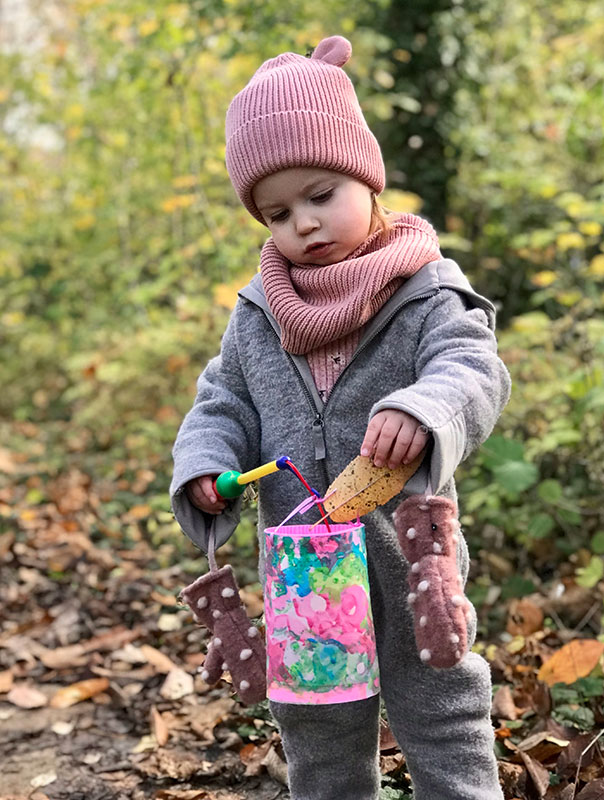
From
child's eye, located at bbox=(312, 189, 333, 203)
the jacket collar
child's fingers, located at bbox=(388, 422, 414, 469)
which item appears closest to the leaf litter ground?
child's fingers, located at bbox=(388, 422, 414, 469)

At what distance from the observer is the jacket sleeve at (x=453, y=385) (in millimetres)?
1583

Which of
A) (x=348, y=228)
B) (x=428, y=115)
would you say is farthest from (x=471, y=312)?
(x=428, y=115)

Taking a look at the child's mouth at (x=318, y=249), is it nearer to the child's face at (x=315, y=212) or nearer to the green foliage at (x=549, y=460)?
the child's face at (x=315, y=212)

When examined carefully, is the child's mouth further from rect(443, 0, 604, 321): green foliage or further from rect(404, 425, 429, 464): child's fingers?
rect(443, 0, 604, 321): green foliage

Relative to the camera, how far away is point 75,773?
2709 mm

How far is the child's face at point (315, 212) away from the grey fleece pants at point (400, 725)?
1.99 ft

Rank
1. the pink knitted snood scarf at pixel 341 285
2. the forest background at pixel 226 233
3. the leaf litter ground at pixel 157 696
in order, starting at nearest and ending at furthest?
the pink knitted snood scarf at pixel 341 285, the leaf litter ground at pixel 157 696, the forest background at pixel 226 233

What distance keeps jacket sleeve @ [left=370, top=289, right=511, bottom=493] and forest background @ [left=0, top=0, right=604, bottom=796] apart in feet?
4.26

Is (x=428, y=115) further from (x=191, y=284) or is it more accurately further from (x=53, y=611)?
(x=53, y=611)

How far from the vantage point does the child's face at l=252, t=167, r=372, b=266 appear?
1.88 metres

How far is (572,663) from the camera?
2545 millimetres

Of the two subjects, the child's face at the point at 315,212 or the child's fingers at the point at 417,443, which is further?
the child's face at the point at 315,212

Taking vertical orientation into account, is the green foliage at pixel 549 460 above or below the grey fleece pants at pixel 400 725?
above

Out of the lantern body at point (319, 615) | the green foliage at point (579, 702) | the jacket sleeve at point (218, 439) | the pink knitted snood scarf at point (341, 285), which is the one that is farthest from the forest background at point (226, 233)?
the lantern body at point (319, 615)
